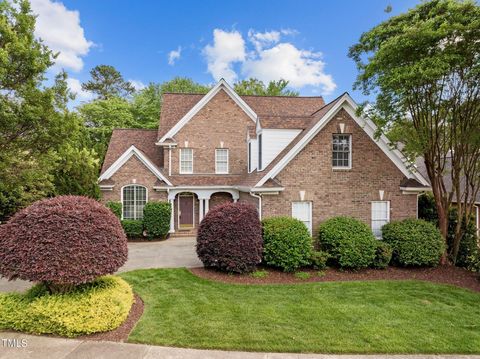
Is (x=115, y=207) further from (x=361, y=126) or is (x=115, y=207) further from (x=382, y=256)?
(x=382, y=256)

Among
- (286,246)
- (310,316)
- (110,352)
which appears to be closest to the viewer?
(110,352)

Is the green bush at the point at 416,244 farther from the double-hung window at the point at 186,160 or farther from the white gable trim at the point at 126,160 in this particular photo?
the double-hung window at the point at 186,160

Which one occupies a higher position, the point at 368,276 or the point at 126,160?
the point at 126,160

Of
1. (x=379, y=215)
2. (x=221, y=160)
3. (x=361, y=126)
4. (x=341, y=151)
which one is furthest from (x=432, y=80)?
(x=221, y=160)

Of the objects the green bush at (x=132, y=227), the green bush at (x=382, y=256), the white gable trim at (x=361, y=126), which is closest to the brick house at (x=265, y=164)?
the white gable trim at (x=361, y=126)

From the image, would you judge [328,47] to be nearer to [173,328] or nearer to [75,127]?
[75,127]

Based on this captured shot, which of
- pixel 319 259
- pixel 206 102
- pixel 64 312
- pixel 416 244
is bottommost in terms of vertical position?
pixel 319 259

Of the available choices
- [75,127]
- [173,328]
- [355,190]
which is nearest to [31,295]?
[173,328]

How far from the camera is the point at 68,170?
47.0ft

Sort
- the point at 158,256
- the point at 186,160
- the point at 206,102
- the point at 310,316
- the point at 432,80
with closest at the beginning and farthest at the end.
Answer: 1. the point at 310,316
2. the point at 432,80
3. the point at 158,256
4. the point at 186,160
5. the point at 206,102

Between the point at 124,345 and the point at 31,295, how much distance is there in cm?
254

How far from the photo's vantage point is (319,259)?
33.1 feet

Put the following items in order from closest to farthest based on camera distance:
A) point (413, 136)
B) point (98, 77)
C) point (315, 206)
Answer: point (413, 136) → point (315, 206) → point (98, 77)

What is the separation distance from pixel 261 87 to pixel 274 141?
26.5m
